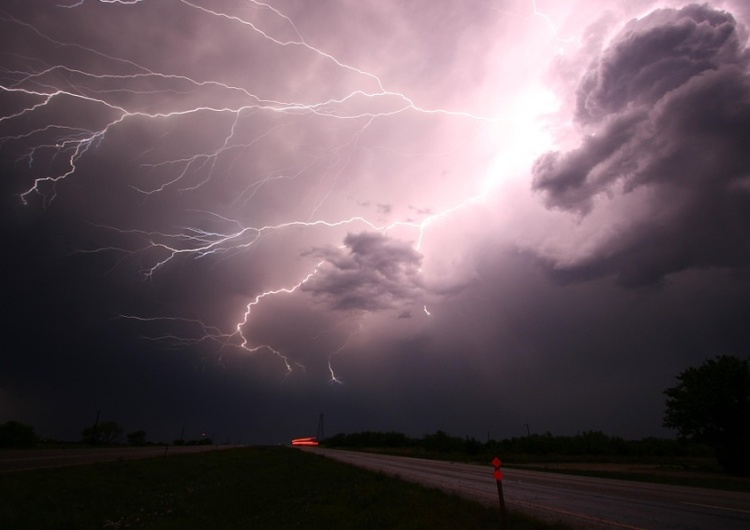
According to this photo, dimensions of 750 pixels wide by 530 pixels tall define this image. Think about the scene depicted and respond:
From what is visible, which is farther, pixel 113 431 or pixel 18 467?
pixel 113 431

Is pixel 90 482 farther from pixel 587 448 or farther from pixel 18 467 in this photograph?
pixel 587 448

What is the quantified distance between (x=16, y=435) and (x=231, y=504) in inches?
2232

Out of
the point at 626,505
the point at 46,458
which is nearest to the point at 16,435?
the point at 46,458

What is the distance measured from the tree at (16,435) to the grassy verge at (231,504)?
1644 inches

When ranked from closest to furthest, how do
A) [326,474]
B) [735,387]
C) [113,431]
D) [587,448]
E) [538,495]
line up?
1. [538,495]
2. [326,474]
3. [735,387]
4. [587,448]
5. [113,431]

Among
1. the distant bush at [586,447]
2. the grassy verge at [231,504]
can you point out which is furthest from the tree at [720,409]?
the grassy verge at [231,504]

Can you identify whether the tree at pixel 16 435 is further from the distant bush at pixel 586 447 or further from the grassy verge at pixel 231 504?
the distant bush at pixel 586 447

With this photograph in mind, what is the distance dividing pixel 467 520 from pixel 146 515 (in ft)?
40.1

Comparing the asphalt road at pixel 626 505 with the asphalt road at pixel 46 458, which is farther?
the asphalt road at pixel 46 458

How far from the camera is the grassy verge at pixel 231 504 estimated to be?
34.1 ft

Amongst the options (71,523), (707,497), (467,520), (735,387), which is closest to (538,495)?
(707,497)

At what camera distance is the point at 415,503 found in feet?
38.3

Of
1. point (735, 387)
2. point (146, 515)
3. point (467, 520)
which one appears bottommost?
point (146, 515)

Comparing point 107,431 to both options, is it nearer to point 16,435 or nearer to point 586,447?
point 16,435
